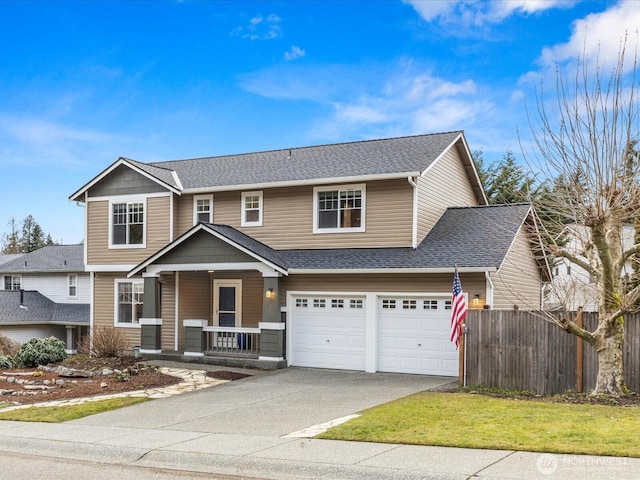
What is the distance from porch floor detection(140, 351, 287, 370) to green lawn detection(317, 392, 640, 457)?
6.70 m

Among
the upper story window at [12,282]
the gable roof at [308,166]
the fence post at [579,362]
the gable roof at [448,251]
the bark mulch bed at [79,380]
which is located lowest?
the bark mulch bed at [79,380]

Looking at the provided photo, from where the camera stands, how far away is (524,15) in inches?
736

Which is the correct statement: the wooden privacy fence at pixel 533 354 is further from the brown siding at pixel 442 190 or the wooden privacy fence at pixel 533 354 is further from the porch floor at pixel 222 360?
the porch floor at pixel 222 360

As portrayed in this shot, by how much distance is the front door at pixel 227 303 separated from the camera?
70.6 feet

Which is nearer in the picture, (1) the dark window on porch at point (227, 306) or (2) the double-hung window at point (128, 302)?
(1) the dark window on porch at point (227, 306)

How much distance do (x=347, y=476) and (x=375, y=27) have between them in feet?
56.0

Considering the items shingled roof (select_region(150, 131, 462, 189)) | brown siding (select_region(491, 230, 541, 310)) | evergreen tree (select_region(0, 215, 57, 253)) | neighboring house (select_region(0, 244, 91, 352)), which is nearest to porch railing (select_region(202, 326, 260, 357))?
shingled roof (select_region(150, 131, 462, 189))

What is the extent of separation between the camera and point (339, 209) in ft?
65.4

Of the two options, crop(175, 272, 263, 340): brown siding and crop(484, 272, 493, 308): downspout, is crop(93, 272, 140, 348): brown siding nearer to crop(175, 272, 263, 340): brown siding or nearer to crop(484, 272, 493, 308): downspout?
crop(175, 272, 263, 340): brown siding

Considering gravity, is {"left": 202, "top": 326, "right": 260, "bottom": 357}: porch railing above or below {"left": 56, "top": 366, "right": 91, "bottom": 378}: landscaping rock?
above

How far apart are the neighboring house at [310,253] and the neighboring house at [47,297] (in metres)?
13.5

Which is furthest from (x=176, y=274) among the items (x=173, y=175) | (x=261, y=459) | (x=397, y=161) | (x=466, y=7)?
(x=261, y=459)

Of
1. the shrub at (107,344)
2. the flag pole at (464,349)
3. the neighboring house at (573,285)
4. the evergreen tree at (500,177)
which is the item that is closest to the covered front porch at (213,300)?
the shrub at (107,344)

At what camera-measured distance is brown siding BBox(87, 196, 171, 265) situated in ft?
73.4
